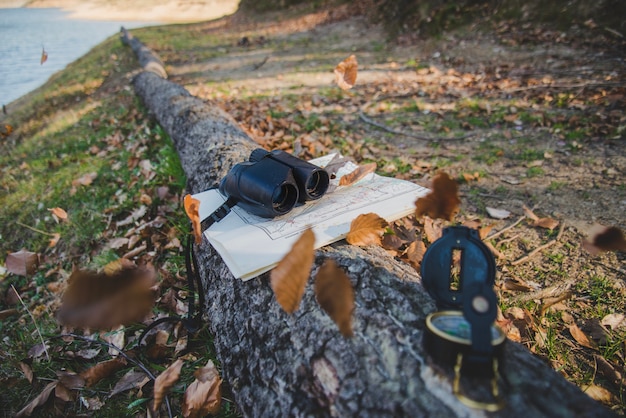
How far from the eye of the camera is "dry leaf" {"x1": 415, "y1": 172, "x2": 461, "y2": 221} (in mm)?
1478

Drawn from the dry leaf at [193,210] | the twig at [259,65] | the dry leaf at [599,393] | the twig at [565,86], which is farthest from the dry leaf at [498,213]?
the twig at [259,65]

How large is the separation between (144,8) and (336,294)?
35.6 metres

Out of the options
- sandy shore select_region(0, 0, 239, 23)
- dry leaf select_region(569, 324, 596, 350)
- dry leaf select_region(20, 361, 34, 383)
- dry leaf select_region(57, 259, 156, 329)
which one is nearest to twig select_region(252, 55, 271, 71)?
dry leaf select_region(57, 259, 156, 329)

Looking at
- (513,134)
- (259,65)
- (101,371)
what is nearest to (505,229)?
(513,134)

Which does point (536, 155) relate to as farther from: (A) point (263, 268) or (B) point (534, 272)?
(A) point (263, 268)

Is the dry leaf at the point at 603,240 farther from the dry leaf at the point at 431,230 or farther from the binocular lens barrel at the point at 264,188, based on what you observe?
the binocular lens barrel at the point at 264,188

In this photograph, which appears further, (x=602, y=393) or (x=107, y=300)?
(x=107, y=300)

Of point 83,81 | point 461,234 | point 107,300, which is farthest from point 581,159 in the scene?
point 83,81

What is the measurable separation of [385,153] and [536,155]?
46.0 inches

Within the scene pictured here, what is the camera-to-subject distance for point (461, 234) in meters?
0.96

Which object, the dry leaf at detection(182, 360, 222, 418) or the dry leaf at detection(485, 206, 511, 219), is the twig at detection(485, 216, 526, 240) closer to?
the dry leaf at detection(485, 206, 511, 219)

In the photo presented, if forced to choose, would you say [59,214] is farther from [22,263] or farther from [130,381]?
[130,381]

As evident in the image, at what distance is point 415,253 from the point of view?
5.47 ft

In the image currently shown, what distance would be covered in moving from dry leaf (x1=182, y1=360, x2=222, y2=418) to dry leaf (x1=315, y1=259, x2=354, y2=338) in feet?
1.95
